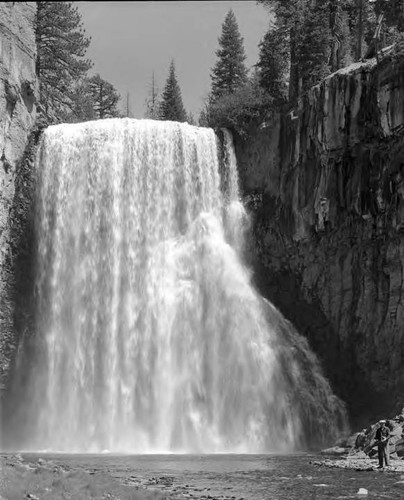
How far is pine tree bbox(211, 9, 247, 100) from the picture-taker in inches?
2680

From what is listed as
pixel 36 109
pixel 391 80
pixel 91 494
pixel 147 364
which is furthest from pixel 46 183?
pixel 91 494

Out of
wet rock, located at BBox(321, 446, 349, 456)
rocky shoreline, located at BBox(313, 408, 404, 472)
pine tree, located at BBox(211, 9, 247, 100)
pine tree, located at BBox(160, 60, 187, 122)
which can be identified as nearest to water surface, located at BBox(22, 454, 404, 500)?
rocky shoreline, located at BBox(313, 408, 404, 472)

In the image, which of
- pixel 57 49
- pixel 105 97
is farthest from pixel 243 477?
pixel 105 97

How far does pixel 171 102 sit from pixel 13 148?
3655 centimetres

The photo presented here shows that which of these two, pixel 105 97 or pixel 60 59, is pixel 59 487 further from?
pixel 105 97

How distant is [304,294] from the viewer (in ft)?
126

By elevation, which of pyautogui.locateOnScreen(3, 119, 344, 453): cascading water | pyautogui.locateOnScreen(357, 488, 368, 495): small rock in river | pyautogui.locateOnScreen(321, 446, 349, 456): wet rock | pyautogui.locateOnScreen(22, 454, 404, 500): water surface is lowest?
pyautogui.locateOnScreen(357, 488, 368, 495): small rock in river

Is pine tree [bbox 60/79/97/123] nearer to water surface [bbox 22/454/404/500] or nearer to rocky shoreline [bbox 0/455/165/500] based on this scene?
water surface [bbox 22/454/404/500]

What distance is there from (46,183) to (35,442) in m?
14.3

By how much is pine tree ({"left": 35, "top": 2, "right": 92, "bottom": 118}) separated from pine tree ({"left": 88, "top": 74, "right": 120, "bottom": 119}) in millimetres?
15962

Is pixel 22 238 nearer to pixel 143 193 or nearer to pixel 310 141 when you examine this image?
pixel 143 193

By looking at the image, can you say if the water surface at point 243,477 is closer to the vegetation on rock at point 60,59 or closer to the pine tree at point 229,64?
the vegetation on rock at point 60,59

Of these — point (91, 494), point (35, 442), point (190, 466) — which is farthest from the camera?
point (35, 442)

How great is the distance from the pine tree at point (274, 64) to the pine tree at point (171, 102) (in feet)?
75.3
